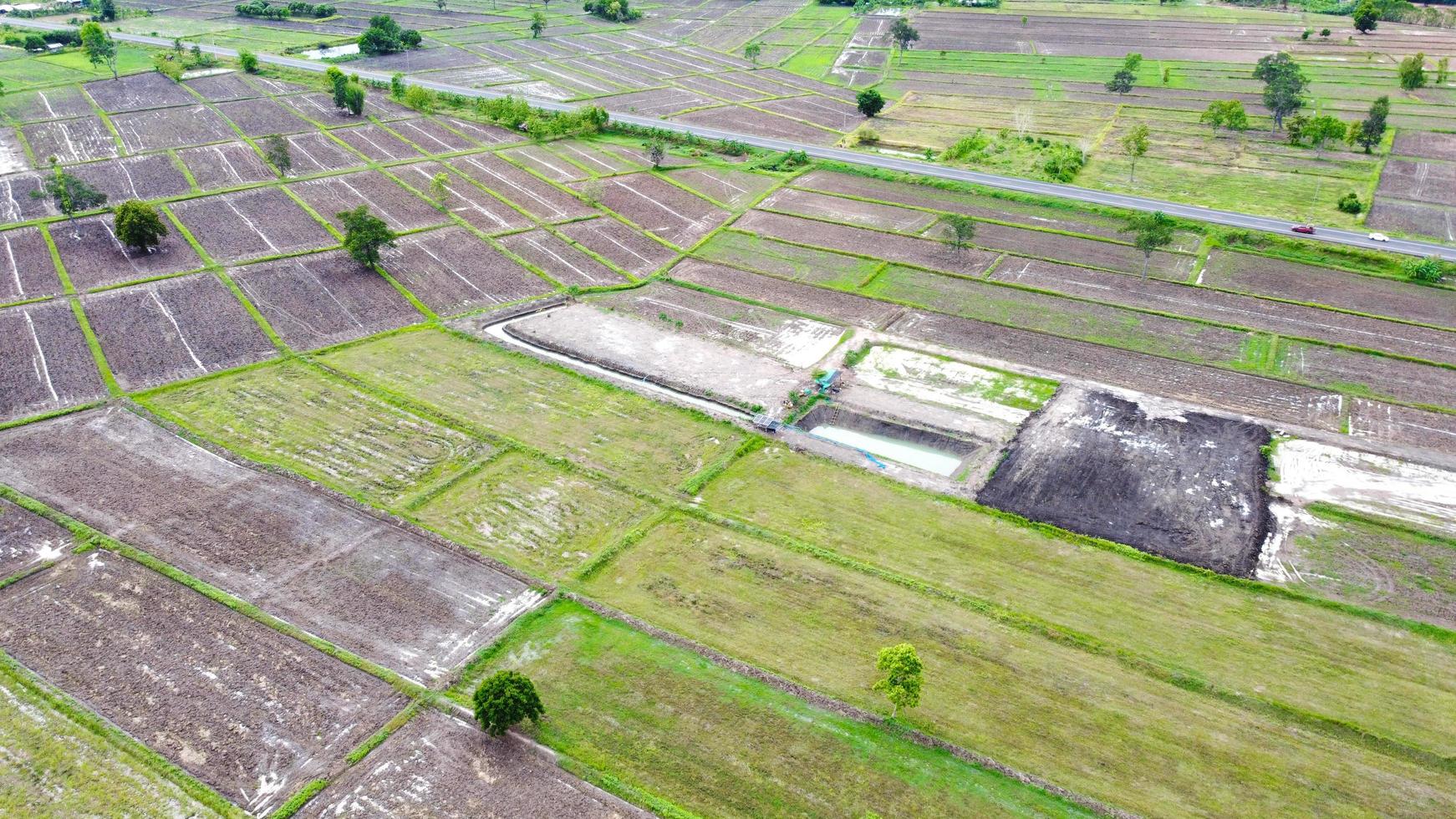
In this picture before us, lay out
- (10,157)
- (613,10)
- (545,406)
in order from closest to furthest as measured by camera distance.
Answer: (545,406)
(10,157)
(613,10)

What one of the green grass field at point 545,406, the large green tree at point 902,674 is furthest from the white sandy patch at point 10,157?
the large green tree at point 902,674

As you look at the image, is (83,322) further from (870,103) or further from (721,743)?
(870,103)

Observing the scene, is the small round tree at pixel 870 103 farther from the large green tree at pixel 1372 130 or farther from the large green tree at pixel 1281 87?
the large green tree at pixel 1372 130

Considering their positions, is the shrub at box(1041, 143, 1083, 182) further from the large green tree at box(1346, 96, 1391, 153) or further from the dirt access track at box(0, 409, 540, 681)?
the dirt access track at box(0, 409, 540, 681)

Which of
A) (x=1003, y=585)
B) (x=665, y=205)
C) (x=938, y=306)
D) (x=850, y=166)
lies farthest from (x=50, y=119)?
(x=1003, y=585)

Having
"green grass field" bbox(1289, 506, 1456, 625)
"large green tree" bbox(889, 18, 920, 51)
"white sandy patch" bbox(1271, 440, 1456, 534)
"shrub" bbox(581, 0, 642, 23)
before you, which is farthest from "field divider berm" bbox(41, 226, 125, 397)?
"shrub" bbox(581, 0, 642, 23)

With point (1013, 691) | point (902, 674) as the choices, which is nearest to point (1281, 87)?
point (1013, 691)
